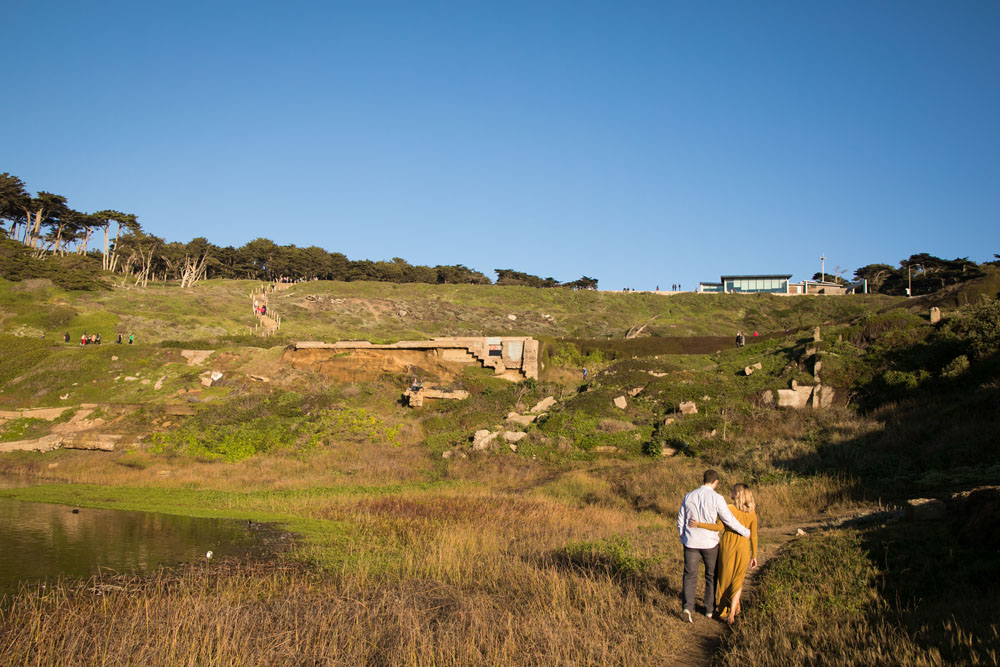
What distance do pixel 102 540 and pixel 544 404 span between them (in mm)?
16275

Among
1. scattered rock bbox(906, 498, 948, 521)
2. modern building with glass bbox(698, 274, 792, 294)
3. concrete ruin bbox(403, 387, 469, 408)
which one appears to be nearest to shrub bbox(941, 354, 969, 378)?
scattered rock bbox(906, 498, 948, 521)

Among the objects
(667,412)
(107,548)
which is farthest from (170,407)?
(667,412)

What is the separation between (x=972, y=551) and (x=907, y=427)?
1028 cm

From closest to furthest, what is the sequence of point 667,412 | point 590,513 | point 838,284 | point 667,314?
1. point 590,513
2. point 667,412
3. point 667,314
4. point 838,284

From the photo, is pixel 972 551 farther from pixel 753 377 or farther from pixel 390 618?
pixel 753 377

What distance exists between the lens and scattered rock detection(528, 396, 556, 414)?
2622 cm

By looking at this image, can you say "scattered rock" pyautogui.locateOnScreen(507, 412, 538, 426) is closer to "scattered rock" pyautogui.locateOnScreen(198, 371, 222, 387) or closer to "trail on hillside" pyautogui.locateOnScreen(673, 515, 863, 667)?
"trail on hillside" pyautogui.locateOnScreen(673, 515, 863, 667)

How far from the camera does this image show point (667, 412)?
23.8 m

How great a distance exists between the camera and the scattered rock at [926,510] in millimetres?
9430

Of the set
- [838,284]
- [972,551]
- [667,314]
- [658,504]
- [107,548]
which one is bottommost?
[107,548]

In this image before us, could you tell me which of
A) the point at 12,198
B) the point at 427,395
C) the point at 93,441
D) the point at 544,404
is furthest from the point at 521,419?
the point at 12,198

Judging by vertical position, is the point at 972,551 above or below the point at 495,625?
above

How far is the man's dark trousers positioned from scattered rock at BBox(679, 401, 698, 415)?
15166 mm

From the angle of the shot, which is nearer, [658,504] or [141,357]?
[658,504]
